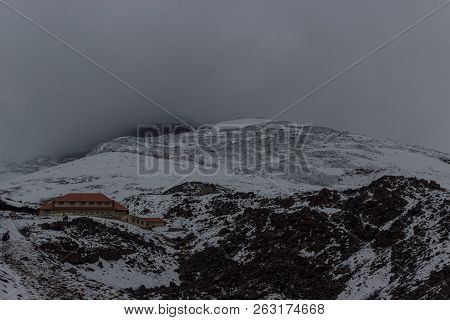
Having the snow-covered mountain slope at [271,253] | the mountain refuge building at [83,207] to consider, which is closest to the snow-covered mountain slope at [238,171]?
the mountain refuge building at [83,207]

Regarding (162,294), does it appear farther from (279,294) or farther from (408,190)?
(408,190)

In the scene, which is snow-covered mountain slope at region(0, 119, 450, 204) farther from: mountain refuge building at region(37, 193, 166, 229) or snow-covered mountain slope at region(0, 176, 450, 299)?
snow-covered mountain slope at region(0, 176, 450, 299)

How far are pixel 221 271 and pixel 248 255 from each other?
2.90 metres

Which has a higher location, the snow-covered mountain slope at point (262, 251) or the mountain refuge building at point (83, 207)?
the mountain refuge building at point (83, 207)

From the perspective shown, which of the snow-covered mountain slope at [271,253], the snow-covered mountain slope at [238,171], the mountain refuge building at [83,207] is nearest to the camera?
the snow-covered mountain slope at [271,253]

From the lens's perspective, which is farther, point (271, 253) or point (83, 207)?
point (83, 207)

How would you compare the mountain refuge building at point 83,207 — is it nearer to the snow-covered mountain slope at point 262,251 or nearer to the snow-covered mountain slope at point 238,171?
the snow-covered mountain slope at point 262,251

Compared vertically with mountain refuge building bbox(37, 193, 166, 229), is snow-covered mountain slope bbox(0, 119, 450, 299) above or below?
below

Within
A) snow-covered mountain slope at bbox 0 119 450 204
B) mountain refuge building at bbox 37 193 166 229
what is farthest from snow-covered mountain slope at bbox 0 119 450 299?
snow-covered mountain slope at bbox 0 119 450 204

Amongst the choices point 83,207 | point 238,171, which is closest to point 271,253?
point 83,207

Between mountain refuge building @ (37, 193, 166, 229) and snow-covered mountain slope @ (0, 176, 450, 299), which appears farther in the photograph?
mountain refuge building @ (37, 193, 166, 229)

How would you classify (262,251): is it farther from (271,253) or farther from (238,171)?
(238,171)

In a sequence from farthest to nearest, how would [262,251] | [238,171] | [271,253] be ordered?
1. [238,171]
2. [262,251]
3. [271,253]

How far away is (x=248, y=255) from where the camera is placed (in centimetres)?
4131
